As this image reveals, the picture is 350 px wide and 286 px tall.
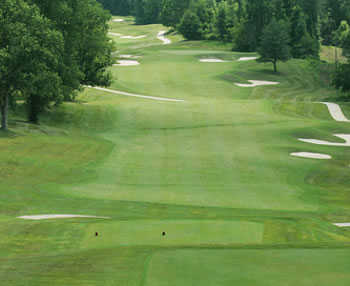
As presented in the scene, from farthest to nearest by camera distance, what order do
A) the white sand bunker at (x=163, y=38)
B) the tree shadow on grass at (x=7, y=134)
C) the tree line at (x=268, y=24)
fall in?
1. the white sand bunker at (x=163, y=38)
2. the tree line at (x=268, y=24)
3. the tree shadow on grass at (x=7, y=134)

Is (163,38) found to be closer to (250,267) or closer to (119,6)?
(119,6)

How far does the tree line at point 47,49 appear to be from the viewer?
31922 millimetres

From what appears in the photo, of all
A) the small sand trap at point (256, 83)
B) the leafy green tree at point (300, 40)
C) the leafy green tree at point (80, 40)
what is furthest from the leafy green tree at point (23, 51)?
the leafy green tree at point (300, 40)

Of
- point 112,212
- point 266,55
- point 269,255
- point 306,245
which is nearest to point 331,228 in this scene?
point 306,245

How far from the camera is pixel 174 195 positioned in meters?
21.8

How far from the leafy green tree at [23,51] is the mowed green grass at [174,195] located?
2.61m

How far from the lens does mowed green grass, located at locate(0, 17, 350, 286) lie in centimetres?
1039

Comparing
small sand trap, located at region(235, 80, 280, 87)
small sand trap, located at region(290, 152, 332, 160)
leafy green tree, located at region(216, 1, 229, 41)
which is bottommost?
small sand trap, located at region(290, 152, 332, 160)

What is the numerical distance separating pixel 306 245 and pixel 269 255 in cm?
135

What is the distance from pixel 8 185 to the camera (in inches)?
884

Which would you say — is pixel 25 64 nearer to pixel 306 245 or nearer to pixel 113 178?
pixel 113 178

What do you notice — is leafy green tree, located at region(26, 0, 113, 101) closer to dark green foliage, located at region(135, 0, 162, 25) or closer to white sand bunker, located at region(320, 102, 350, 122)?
white sand bunker, located at region(320, 102, 350, 122)

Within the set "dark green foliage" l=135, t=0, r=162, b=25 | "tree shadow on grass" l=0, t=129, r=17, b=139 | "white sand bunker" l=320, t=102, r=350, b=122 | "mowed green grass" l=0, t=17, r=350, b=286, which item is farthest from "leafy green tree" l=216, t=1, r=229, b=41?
"tree shadow on grass" l=0, t=129, r=17, b=139

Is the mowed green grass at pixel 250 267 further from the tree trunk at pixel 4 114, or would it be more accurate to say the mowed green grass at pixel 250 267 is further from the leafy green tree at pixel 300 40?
the leafy green tree at pixel 300 40
